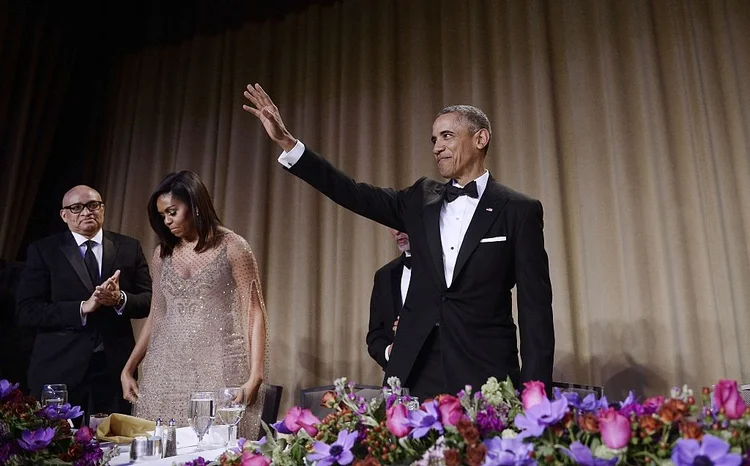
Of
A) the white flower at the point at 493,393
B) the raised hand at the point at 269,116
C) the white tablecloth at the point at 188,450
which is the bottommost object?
the white tablecloth at the point at 188,450

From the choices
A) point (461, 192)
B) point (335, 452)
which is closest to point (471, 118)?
point (461, 192)

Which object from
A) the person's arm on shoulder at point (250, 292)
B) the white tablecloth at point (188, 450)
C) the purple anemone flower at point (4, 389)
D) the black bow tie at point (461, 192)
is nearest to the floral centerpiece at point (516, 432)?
the purple anemone flower at point (4, 389)

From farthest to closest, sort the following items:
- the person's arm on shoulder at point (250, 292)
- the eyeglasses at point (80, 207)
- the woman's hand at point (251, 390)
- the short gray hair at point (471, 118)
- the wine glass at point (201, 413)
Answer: the eyeglasses at point (80, 207)
the person's arm on shoulder at point (250, 292)
the woman's hand at point (251, 390)
the short gray hair at point (471, 118)
the wine glass at point (201, 413)

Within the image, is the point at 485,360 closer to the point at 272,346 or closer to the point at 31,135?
the point at 272,346

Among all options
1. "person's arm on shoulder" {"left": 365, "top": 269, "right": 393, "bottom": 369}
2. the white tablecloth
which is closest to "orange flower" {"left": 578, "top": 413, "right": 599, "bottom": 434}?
the white tablecloth

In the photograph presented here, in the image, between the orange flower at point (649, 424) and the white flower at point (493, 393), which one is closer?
the orange flower at point (649, 424)

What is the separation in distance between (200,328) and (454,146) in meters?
1.21

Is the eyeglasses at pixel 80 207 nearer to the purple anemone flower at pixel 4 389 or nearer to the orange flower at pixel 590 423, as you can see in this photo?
the purple anemone flower at pixel 4 389

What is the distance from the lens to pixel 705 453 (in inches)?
23.9

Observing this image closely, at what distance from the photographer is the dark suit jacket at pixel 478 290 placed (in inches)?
70.6

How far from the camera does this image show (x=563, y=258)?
11.2 ft

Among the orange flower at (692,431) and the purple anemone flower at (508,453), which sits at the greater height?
the orange flower at (692,431)

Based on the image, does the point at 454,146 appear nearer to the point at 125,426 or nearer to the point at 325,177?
the point at 325,177

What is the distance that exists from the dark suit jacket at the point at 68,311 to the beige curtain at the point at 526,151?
1436 millimetres
